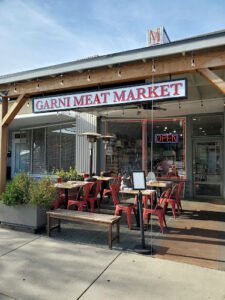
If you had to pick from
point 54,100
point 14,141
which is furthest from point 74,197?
point 14,141

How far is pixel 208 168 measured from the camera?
10.1 meters

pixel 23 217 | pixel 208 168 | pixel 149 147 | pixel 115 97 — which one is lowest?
pixel 23 217

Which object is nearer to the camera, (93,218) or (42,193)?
(93,218)

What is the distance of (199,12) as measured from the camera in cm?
700

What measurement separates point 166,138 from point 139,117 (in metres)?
1.40

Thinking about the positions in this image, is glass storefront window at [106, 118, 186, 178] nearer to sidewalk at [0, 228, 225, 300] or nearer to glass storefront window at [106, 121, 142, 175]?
glass storefront window at [106, 121, 142, 175]

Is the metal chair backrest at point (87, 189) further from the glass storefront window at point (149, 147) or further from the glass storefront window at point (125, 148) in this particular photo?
the glass storefront window at point (125, 148)

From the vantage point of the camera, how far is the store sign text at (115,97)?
15.1 feet

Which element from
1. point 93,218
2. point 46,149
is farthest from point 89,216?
point 46,149

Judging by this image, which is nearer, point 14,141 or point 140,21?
point 140,21

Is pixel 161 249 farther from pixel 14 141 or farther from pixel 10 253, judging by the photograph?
pixel 14 141

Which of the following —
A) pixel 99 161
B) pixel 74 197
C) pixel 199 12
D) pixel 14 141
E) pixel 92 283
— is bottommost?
pixel 92 283

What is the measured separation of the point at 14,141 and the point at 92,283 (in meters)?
14.0

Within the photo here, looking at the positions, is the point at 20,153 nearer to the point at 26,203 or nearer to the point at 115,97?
the point at 26,203
